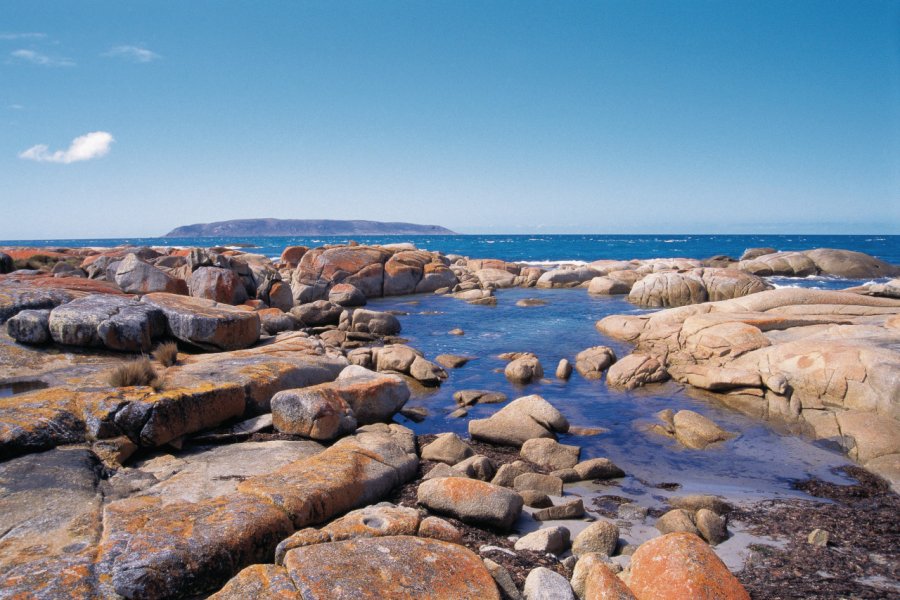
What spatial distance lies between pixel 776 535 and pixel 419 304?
24401 millimetres

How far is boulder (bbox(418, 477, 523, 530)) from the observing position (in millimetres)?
6480

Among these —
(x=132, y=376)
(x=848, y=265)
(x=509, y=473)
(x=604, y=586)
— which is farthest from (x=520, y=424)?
(x=848, y=265)

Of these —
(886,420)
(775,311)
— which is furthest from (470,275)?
(886,420)

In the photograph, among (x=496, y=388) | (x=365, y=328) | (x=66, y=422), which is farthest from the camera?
(x=365, y=328)

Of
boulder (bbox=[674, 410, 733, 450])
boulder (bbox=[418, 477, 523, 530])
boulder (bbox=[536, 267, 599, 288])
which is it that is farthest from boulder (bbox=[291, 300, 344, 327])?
boulder (bbox=[536, 267, 599, 288])

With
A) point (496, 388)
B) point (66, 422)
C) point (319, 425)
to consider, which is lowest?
point (496, 388)

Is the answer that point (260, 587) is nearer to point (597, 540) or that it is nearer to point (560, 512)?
point (597, 540)

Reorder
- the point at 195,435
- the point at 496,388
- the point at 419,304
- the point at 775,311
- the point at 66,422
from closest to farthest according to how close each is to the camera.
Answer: the point at 66,422 → the point at 195,435 → the point at 496,388 → the point at 775,311 → the point at 419,304

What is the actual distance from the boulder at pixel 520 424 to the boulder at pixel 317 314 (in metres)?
12.3

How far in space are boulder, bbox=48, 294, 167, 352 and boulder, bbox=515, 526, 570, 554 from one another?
8.57m

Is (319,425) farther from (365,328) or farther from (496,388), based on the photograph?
(365,328)

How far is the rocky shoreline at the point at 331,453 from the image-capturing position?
14.6ft

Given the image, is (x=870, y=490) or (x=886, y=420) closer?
(x=870, y=490)

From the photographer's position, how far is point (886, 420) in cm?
991
